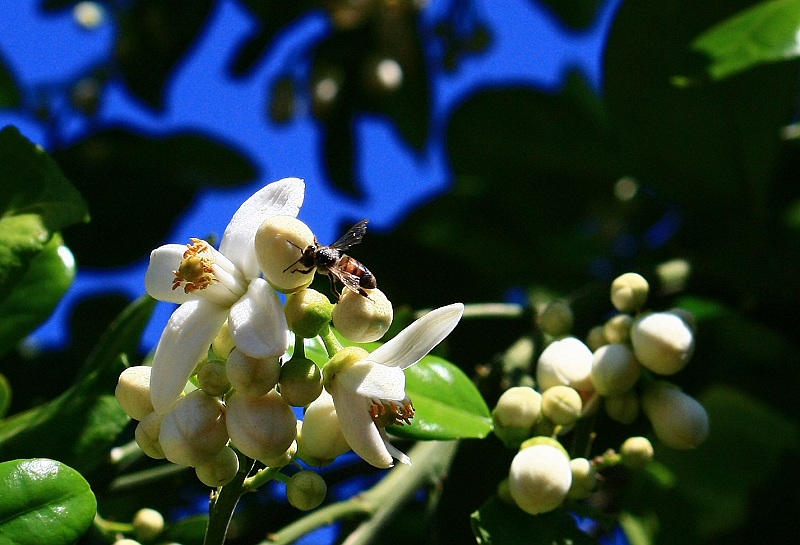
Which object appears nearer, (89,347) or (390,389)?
(390,389)

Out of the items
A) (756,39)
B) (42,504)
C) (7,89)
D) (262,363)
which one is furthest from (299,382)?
(7,89)

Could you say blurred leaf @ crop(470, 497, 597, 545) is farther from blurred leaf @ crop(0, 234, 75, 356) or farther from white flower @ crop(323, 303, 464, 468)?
blurred leaf @ crop(0, 234, 75, 356)

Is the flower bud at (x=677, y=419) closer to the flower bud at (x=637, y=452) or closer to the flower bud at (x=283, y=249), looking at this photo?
the flower bud at (x=637, y=452)

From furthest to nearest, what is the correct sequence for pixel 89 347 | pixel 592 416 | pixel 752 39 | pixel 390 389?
pixel 89 347 → pixel 752 39 → pixel 592 416 → pixel 390 389

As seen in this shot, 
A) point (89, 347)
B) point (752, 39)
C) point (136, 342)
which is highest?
point (752, 39)

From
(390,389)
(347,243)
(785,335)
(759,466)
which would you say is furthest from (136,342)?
(759,466)

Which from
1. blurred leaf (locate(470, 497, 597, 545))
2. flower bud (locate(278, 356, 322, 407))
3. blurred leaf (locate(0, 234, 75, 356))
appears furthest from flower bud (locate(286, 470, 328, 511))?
blurred leaf (locate(0, 234, 75, 356))

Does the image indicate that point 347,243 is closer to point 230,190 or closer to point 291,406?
point 291,406

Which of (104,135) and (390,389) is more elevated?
(390,389)
